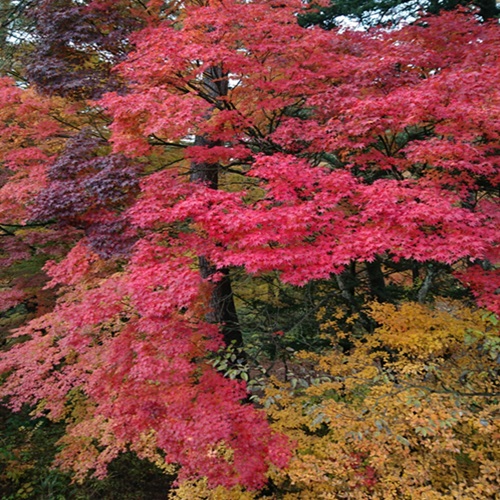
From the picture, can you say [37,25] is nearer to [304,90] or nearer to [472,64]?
[304,90]

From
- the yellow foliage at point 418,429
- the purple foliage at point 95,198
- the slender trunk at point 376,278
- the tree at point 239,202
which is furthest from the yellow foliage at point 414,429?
the purple foliage at point 95,198

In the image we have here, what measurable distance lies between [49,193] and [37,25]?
3758mm

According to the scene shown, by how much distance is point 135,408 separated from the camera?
529 cm

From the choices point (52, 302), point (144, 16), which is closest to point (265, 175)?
point (144, 16)

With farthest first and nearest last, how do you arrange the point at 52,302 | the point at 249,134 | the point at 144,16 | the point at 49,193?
the point at 52,302 < the point at 144,16 < the point at 249,134 < the point at 49,193

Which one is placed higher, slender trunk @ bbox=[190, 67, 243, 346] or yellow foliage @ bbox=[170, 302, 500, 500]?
slender trunk @ bbox=[190, 67, 243, 346]

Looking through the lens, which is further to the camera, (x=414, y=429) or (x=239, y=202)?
(x=239, y=202)

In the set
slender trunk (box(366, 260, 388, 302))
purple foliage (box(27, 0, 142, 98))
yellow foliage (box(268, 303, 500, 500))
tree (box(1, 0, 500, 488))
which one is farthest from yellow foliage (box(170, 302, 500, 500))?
purple foliage (box(27, 0, 142, 98))

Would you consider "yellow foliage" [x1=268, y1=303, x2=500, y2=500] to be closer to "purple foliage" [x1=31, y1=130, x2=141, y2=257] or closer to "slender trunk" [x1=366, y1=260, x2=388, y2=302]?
"slender trunk" [x1=366, y1=260, x2=388, y2=302]

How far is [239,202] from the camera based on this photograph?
5.07 meters

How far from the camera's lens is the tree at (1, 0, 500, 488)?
4.44 meters

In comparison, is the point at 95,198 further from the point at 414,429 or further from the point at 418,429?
the point at 414,429

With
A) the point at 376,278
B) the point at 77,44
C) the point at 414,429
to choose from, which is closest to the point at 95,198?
the point at 77,44

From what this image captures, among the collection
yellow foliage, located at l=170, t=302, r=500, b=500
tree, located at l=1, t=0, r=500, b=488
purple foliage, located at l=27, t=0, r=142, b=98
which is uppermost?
purple foliage, located at l=27, t=0, r=142, b=98
